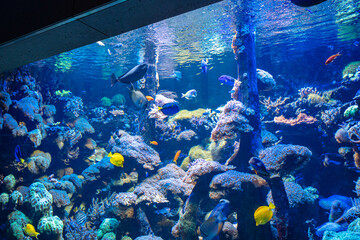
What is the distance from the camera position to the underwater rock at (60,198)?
22.1 feet

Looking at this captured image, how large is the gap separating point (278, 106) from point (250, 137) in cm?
609

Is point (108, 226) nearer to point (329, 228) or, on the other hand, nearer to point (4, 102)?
point (4, 102)

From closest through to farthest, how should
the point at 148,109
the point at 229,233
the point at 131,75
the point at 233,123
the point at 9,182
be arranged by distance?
1. the point at 131,75
2. the point at 229,233
3. the point at 9,182
4. the point at 233,123
5. the point at 148,109

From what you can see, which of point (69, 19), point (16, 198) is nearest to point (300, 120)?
point (69, 19)

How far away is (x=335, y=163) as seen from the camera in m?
8.09

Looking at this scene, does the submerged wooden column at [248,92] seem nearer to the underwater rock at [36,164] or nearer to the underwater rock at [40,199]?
the underwater rock at [40,199]

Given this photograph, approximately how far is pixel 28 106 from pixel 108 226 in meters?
6.72

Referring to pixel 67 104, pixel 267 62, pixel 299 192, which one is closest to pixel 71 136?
pixel 67 104

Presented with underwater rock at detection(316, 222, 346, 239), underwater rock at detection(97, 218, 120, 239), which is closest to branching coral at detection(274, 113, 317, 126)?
underwater rock at detection(316, 222, 346, 239)

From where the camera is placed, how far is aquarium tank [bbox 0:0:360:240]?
5281mm

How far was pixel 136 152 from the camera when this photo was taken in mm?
8359

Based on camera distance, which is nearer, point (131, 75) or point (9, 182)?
point (131, 75)

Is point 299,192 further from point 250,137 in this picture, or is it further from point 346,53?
point 346,53

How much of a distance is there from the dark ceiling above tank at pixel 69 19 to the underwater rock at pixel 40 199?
5597mm
